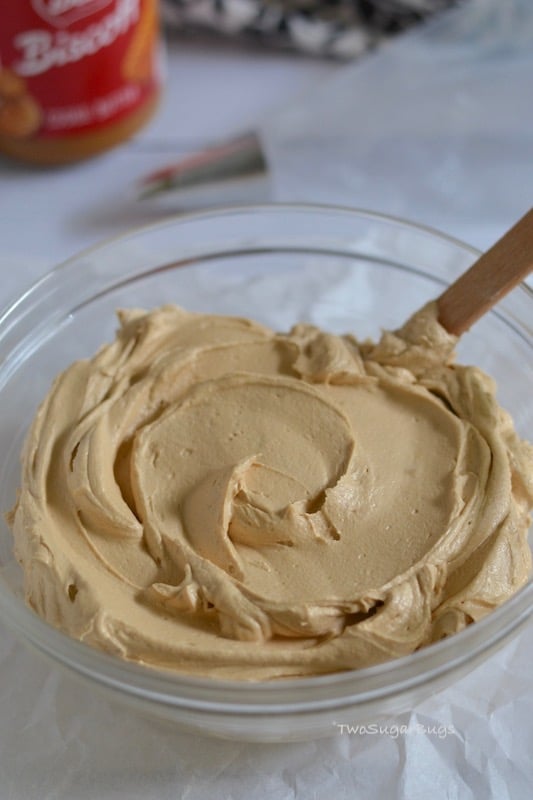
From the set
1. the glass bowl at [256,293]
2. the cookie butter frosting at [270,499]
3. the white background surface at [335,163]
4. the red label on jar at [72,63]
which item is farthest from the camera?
the red label on jar at [72,63]

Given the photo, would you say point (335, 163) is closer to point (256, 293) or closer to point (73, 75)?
point (256, 293)

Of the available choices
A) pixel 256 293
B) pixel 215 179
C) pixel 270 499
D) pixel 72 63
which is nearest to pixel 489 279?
pixel 270 499

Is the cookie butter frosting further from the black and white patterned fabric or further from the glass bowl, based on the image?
the black and white patterned fabric

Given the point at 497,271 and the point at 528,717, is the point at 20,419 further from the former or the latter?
the point at 528,717

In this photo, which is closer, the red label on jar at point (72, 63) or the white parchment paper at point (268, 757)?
the white parchment paper at point (268, 757)

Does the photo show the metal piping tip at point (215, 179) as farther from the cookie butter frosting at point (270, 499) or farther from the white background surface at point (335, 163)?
the cookie butter frosting at point (270, 499)

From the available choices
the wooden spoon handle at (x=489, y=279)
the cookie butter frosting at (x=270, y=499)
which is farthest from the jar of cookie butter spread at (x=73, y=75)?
the wooden spoon handle at (x=489, y=279)
